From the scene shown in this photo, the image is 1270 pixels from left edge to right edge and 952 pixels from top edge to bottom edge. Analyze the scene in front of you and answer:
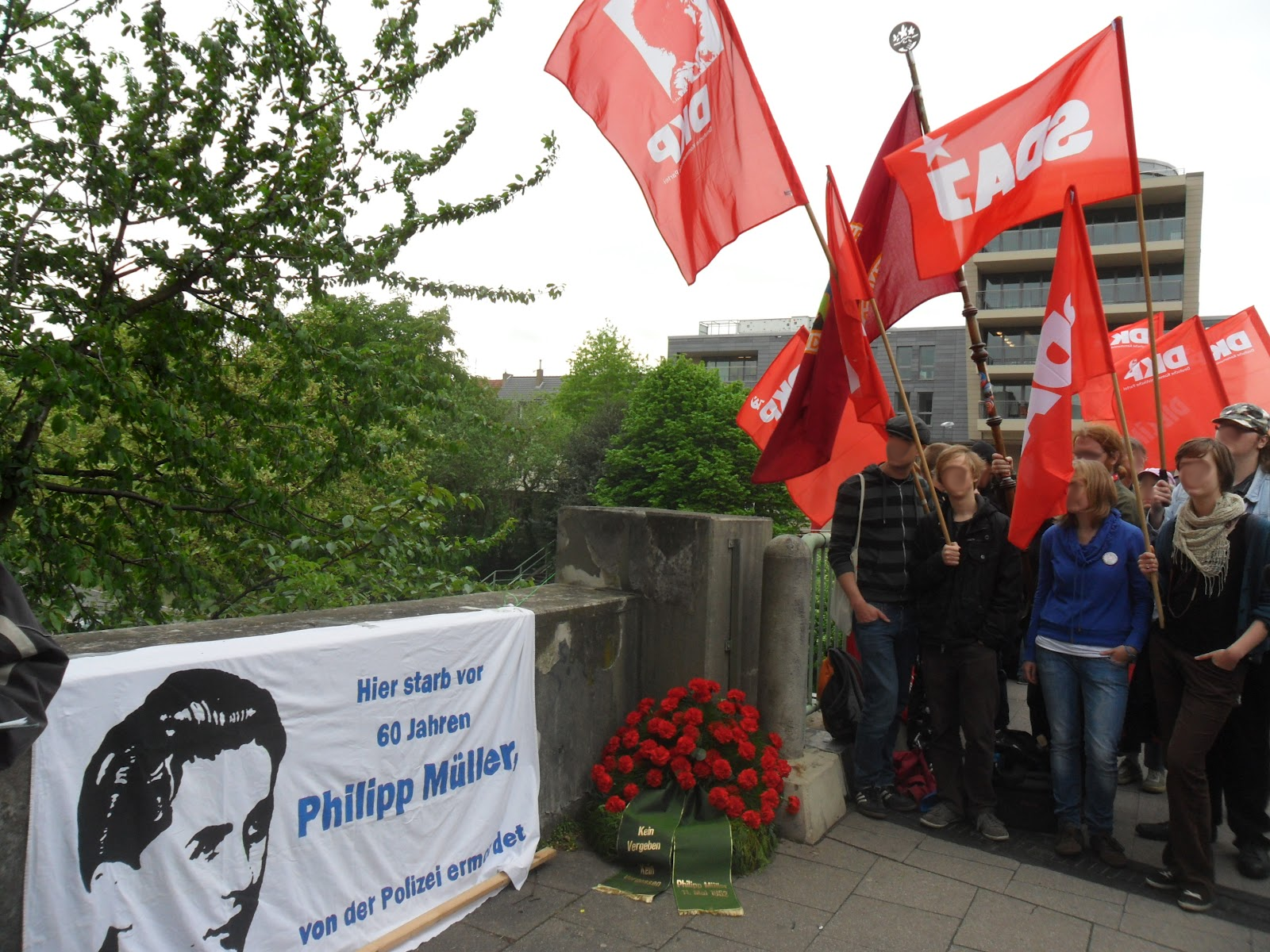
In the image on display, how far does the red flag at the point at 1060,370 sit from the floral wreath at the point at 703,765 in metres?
1.68

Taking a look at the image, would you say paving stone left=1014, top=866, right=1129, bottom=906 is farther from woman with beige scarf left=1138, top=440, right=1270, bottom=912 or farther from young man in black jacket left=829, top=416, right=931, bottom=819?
young man in black jacket left=829, top=416, right=931, bottom=819

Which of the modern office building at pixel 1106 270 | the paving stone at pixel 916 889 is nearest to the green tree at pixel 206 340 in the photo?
the paving stone at pixel 916 889

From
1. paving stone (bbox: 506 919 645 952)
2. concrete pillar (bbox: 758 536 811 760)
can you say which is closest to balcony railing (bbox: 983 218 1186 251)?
concrete pillar (bbox: 758 536 811 760)

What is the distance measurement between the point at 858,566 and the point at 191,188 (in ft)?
13.4

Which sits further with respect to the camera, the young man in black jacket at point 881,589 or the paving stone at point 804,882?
the young man in black jacket at point 881,589

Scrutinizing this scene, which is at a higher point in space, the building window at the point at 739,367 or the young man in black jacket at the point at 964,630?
the building window at the point at 739,367

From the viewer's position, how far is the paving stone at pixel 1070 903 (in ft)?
12.4

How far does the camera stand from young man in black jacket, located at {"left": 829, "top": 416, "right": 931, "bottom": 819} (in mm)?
4895

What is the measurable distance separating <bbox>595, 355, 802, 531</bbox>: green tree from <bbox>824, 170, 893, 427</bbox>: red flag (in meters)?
39.7

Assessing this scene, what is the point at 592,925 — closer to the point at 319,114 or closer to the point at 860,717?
the point at 860,717

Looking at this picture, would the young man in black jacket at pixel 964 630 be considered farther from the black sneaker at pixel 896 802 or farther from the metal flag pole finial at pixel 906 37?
the metal flag pole finial at pixel 906 37

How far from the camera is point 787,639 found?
15.8ft

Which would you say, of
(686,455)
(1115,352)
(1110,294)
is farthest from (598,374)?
(1115,352)

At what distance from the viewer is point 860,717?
16.5 feet
